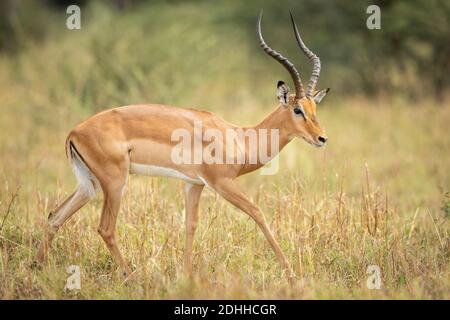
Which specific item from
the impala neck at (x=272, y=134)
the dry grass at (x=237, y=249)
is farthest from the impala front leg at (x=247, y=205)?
the impala neck at (x=272, y=134)

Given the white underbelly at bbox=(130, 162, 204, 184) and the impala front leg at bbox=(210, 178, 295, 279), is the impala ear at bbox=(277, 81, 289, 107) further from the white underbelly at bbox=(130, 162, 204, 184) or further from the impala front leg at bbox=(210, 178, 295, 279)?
the white underbelly at bbox=(130, 162, 204, 184)

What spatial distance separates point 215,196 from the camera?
22.1 ft

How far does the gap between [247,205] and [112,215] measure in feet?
3.42

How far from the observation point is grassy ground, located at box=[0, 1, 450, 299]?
5.57 m

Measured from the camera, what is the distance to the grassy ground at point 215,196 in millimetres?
5570

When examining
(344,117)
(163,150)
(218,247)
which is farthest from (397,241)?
(344,117)

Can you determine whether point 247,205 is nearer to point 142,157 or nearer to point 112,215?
point 142,157

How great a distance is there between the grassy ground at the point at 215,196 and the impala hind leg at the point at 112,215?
0.14 meters

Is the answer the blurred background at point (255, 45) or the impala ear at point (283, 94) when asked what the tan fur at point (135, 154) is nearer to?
the impala ear at point (283, 94)

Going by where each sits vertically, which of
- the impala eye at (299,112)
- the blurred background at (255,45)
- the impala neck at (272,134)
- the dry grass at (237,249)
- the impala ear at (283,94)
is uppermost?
the blurred background at (255,45)

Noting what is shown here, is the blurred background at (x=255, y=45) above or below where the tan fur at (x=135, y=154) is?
above

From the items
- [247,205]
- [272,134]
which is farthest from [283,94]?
[247,205]

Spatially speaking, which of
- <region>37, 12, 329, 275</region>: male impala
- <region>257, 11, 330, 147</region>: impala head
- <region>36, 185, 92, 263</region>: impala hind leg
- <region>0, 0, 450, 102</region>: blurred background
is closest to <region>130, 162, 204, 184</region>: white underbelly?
<region>37, 12, 329, 275</region>: male impala

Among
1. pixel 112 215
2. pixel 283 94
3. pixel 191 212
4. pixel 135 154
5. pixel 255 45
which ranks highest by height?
pixel 255 45
